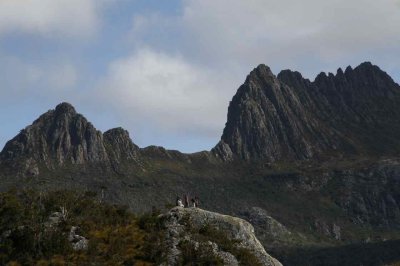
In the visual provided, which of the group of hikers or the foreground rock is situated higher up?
the group of hikers

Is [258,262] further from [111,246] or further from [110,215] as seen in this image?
[110,215]

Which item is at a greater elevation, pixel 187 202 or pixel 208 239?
pixel 187 202

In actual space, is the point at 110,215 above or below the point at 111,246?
above

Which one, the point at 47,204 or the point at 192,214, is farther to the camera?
the point at 47,204

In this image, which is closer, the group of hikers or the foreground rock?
the foreground rock

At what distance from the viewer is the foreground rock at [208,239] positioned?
75.8m

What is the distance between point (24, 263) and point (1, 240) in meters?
6.24

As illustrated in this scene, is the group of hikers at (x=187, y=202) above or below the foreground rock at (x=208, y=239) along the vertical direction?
above

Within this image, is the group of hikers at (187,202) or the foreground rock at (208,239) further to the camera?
the group of hikers at (187,202)

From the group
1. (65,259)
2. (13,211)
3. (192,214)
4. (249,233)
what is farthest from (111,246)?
(13,211)

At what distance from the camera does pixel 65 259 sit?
7294 cm

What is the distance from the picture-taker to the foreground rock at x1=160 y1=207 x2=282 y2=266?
7581 centimetres

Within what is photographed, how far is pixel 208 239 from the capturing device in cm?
7838

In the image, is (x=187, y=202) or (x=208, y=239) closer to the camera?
(x=208, y=239)
